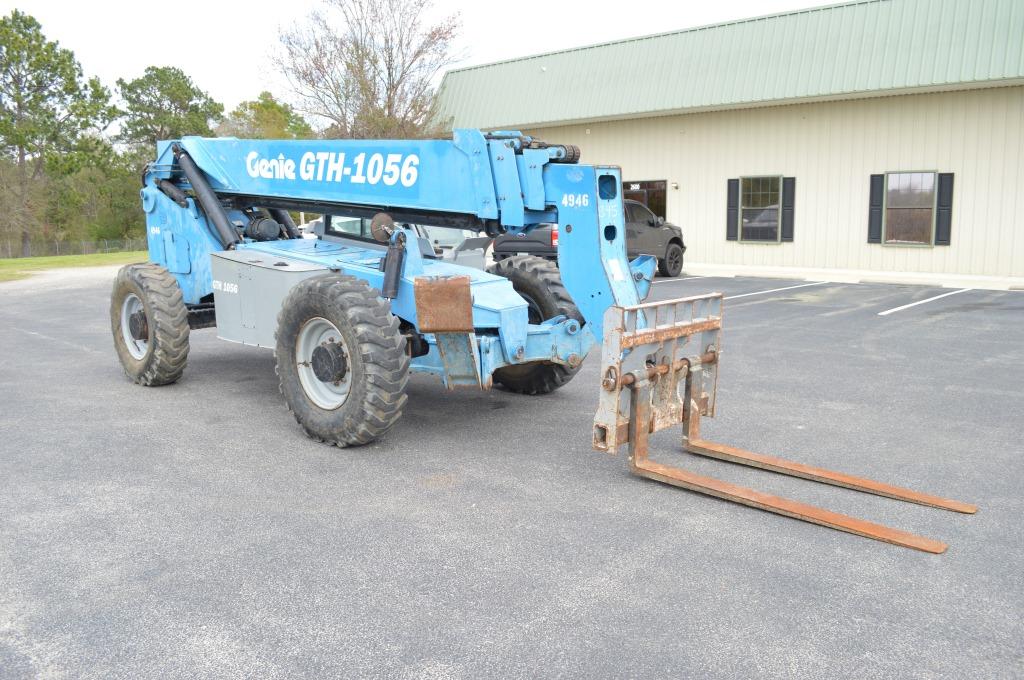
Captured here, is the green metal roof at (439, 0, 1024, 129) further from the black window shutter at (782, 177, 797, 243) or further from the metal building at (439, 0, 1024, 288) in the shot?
the black window shutter at (782, 177, 797, 243)

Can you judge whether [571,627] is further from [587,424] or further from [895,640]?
[587,424]

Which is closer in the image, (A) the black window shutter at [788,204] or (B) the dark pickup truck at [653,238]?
(B) the dark pickup truck at [653,238]

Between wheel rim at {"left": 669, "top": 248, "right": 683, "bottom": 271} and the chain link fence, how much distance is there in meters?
36.4

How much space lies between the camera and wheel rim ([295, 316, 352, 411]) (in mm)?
6797

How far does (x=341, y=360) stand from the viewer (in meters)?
6.56

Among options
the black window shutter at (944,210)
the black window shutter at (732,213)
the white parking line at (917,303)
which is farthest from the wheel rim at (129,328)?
the black window shutter at (732,213)

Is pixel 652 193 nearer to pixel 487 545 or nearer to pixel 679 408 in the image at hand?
pixel 679 408

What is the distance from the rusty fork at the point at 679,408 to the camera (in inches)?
207

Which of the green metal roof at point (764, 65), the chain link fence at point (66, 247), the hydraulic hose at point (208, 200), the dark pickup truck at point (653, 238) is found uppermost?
the green metal roof at point (764, 65)

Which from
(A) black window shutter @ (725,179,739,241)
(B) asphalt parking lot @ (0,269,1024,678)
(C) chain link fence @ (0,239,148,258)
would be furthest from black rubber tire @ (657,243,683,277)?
(C) chain link fence @ (0,239,148,258)

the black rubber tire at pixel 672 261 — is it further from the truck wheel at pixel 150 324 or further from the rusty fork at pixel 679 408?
the rusty fork at pixel 679 408

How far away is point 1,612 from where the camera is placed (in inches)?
159

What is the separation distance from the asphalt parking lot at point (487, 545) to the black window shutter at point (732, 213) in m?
15.8

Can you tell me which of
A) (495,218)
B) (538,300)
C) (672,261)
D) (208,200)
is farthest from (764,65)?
(495,218)
